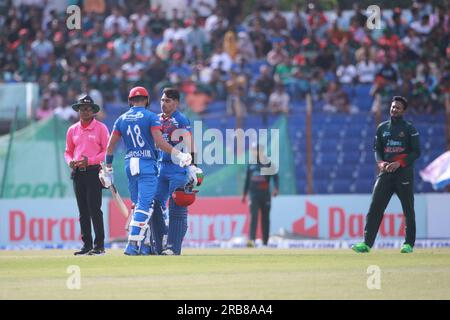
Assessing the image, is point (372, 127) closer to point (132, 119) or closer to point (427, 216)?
point (427, 216)

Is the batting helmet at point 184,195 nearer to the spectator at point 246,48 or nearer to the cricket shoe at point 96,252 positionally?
the cricket shoe at point 96,252

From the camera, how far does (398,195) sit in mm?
19109

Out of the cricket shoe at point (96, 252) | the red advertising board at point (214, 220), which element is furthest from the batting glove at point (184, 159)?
the red advertising board at point (214, 220)

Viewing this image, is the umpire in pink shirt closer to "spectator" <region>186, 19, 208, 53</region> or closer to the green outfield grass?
the green outfield grass

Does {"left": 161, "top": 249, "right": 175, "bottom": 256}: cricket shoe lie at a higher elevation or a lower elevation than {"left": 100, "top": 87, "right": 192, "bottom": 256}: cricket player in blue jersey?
lower

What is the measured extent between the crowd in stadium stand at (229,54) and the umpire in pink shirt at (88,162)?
38.7ft

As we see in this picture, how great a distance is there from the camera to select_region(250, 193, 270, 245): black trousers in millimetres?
26531

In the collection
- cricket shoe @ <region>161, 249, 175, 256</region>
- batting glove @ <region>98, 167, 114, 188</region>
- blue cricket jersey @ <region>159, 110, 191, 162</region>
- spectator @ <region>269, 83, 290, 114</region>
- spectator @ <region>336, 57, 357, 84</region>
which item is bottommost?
cricket shoe @ <region>161, 249, 175, 256</region>

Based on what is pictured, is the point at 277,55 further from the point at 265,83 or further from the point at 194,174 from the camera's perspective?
the point at 194,174

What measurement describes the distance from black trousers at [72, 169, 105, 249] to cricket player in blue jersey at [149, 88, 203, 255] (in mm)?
910

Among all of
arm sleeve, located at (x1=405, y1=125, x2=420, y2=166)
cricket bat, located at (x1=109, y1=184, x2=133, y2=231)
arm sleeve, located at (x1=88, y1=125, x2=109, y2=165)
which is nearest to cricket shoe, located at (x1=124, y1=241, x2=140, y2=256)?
cricket bat, located at (x1=109, y1=184, x2=133, y2=231)

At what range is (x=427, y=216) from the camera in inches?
1126

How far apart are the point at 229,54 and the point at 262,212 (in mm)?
8815
